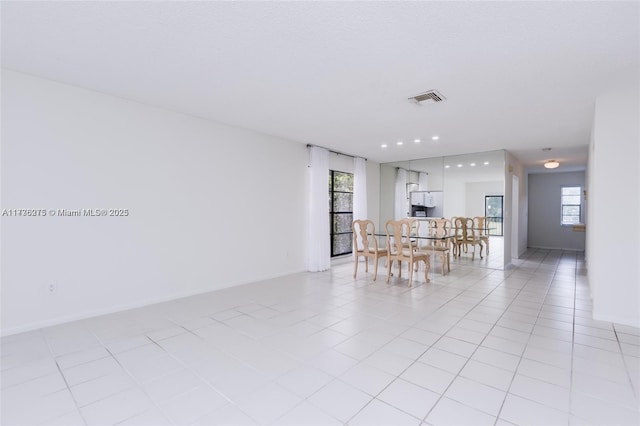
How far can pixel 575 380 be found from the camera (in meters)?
2.07

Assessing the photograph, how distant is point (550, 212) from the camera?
30.0ft

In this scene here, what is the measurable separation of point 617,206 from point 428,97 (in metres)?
2.30

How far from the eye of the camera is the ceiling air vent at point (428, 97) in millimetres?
3228

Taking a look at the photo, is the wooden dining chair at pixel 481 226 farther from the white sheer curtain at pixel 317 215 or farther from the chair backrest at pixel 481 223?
the white sheer curtain at pixel 317 215

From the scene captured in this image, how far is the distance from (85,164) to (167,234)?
118 cm

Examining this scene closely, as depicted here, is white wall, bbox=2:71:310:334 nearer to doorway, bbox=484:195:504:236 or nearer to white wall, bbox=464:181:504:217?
white wall, bbox=464:181:504:217

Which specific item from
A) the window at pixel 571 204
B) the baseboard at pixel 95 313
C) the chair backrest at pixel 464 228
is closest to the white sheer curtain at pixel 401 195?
the chair backrest at pixel 464 228

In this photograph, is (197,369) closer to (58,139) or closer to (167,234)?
(167,234)

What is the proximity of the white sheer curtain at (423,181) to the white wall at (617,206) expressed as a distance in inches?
150

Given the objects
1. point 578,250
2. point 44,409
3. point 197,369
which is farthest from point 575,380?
point 578,250

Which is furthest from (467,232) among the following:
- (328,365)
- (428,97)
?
(328,365)

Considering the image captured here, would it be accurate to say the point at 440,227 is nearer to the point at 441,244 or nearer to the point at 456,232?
the point at 441,244

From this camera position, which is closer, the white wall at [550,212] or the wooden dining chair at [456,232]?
the wooden dining chair at [456,232]

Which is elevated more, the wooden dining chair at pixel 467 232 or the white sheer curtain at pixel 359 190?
the white sheer curtain at pixel 359 190
